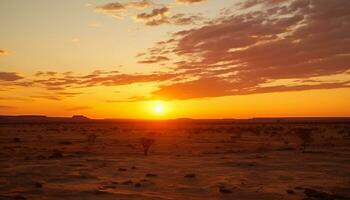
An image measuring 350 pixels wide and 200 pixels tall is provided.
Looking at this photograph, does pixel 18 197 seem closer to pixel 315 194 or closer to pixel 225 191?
pixel 225 191

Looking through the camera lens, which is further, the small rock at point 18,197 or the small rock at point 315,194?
the small rock at point 315,194

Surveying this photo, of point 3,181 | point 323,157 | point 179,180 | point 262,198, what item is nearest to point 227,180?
point 179,180

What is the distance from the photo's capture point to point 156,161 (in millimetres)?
34156

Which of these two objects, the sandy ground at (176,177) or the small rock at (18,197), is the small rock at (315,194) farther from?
the small rock at (18,197)

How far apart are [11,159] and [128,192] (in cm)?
1717

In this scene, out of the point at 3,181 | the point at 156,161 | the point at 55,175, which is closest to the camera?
the point at 3,181

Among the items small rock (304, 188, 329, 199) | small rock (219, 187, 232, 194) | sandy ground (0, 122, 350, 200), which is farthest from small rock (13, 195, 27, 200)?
small rock (304, 188, 329, 199)

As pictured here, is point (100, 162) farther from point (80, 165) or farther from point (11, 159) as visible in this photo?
point (11, 159)

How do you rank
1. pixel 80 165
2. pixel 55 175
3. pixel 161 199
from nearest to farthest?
pixel 161 199
pixel 55 175
pixel 80 165

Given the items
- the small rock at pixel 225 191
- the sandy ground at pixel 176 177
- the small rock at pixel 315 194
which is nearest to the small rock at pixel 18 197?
the sandy ground at pixel 176 177

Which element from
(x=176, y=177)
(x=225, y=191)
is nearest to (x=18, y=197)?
(x=225, y=191)

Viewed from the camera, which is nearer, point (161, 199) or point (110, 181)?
point (161, 199)

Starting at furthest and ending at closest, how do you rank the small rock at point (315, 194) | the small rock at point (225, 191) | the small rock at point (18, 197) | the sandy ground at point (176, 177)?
the small rock at point (225, 191) < the sandy ground at point (176, 177) < the small rock at point (315, 194) < the small rock at point (18, 197)

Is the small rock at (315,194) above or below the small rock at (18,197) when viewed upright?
below
